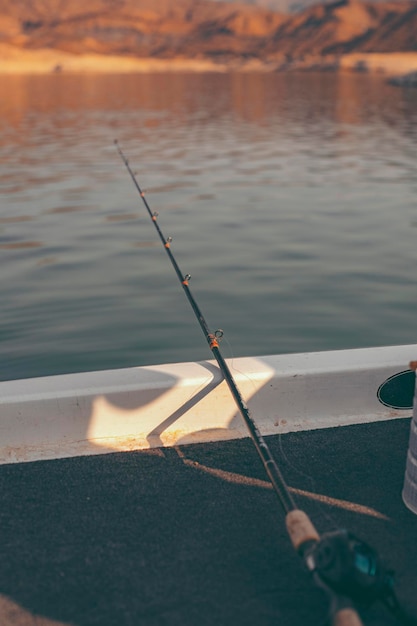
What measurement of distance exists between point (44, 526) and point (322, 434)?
5.44ft

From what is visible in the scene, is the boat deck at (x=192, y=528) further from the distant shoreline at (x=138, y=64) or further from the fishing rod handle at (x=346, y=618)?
the distant shoreline at (x=138, y=64)

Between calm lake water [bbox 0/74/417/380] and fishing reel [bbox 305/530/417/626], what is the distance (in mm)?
5550

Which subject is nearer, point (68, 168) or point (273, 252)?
point (273, 252)

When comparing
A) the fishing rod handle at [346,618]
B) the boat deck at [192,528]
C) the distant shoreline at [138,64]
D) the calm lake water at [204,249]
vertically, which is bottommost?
the distant shoreline at [138,64]

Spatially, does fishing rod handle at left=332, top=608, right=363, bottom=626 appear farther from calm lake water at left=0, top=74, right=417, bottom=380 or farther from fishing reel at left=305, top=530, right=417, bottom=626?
calm lake water at left=0, top=74, right=417, bottom=380

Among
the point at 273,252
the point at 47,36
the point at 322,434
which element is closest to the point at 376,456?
the point at 322,434

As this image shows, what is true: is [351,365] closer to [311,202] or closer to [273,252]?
[273,252]

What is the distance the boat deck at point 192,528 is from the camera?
3.14 m

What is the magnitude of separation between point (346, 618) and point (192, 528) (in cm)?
107

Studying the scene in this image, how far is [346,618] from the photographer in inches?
106

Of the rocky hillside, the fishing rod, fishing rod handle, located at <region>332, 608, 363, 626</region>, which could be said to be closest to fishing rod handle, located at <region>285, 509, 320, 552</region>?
the fishing rod

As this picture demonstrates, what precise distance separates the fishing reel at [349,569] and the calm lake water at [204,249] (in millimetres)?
5550

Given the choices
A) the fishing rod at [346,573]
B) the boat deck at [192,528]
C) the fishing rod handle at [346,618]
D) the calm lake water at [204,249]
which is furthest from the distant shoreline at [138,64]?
the fishing rod handle at [346,618]

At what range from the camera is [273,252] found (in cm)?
1238
